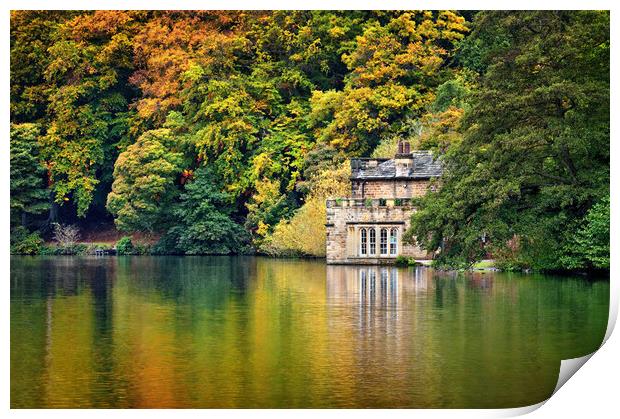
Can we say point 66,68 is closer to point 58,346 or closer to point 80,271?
point 80,271

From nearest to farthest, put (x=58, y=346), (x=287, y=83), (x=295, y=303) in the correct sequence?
(x=58, y=346) < (x=295, y=303) < (x=287, y=83)

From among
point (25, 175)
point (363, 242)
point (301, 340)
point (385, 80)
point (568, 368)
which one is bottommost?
point (568, 368)

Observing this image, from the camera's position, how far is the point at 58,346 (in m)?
20.3

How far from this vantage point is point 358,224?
39.7 meters

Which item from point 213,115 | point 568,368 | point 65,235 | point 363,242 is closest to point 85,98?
point 213,115

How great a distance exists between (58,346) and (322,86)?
2930 cm

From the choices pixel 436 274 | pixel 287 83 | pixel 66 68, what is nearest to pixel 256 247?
pixel 287 83

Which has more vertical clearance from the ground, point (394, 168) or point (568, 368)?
point (394, 168)

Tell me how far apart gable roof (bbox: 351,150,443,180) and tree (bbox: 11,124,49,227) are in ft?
31.3

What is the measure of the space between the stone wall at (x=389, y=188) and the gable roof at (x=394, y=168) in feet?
0.49

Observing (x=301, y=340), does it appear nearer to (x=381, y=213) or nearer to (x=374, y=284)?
(x=374, y=284)

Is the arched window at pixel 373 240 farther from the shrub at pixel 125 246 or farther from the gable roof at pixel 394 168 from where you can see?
the shrub at pixel 125 246

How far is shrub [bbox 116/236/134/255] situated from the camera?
4656 centimetres

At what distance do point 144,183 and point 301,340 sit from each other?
27.1 metres
